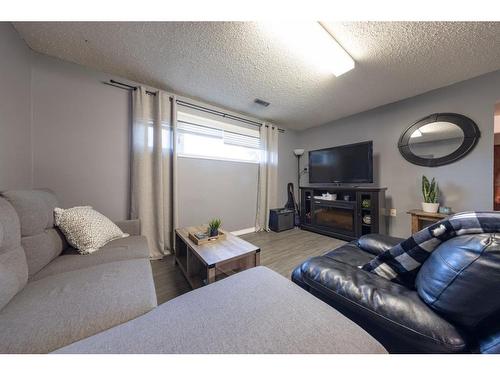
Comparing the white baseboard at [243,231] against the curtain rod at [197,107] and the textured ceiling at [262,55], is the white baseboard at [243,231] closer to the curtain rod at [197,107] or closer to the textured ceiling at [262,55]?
the curtain rod at [197,107]

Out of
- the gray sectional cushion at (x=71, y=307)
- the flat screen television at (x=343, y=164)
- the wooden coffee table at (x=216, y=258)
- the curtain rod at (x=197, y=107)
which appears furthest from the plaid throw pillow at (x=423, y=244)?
the curtain rod at (x=197, y=107)

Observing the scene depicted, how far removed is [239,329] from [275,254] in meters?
1.66

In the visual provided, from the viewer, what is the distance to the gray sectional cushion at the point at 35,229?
0.97 m

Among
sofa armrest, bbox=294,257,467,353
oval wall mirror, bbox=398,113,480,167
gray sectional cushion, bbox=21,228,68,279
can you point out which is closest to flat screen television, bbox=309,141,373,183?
oval wall mirror, bbox=398,113,480,167

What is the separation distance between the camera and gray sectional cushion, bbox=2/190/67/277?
97 cm

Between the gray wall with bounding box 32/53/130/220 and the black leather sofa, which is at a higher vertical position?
the gray wall with bounding box 32/53/130/220

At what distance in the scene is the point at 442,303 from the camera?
55cm

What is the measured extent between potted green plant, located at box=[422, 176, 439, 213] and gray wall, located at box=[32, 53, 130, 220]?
3.61 metres

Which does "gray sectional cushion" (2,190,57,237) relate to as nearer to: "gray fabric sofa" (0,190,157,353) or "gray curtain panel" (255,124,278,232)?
"gray fabric sofa" (0,190,157,353)

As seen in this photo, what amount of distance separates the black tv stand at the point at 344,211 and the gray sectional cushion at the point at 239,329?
2.27 m

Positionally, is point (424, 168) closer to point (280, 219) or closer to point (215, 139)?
point (280, 219)

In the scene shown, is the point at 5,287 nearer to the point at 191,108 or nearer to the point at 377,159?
the point at 191,108
